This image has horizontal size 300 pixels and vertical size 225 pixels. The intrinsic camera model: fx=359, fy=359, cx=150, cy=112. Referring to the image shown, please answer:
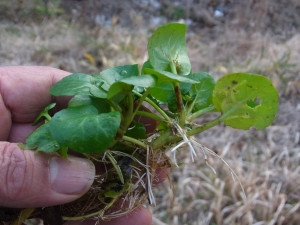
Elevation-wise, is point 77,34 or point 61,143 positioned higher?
point 61,143

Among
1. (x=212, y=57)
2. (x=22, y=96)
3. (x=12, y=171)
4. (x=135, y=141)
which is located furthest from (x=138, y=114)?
(x=212, y=57)

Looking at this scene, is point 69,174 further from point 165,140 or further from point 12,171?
point 165,140

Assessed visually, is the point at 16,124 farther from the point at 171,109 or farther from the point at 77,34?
the point at 77,34

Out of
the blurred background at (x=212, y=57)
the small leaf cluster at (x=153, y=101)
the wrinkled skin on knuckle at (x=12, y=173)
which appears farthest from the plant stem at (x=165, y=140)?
the wrinkled skin on knuckle at (x=12, y=173)

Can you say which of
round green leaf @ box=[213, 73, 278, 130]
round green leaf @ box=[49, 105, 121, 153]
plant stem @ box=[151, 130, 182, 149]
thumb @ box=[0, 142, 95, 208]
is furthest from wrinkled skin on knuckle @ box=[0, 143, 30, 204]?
round green leaf @ box=[213, 73, 278, 130]

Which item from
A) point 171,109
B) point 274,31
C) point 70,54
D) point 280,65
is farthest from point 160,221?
point 274,31

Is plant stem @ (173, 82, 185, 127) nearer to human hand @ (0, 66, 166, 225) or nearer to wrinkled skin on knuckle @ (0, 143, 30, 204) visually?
human hand @ (0, 66, 166, 225)
